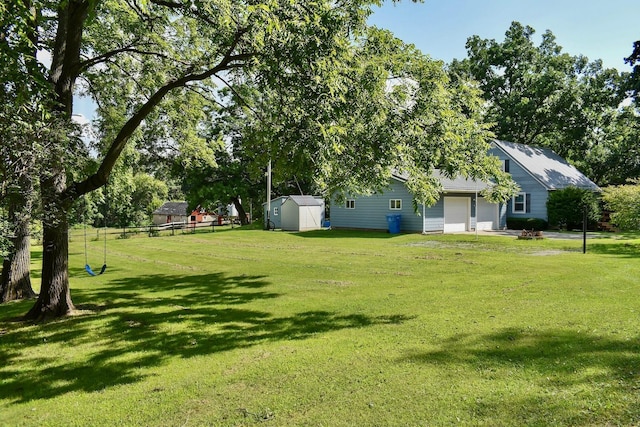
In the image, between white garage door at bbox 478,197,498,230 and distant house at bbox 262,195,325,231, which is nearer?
white garage door at bbox 478,197,498,230

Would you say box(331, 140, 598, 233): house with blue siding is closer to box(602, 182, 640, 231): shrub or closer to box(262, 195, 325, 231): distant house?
box(262, 195, 325, 231): distant house

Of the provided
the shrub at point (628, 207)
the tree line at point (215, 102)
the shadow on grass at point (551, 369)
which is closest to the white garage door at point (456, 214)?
the shrub at point (628, 207)

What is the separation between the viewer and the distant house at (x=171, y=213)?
183 ft

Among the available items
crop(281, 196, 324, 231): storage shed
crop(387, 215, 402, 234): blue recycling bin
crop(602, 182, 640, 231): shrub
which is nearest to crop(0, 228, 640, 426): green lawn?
crop(602, 182, 640, 231): shrub

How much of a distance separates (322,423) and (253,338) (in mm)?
2866

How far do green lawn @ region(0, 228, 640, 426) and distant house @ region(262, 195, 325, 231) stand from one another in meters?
18.1

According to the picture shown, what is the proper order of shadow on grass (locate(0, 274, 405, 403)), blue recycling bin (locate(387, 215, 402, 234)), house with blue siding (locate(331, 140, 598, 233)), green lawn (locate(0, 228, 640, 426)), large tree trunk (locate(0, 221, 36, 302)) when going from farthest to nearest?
blue recycling bin (locate(387, 215, 402, 234)), house with blue siding (locate(331, 140, 598, 233)), large tree trunk (locate(0, 221, 36, 302)), shadow on grass (locate(0, 274, 405, 403)), green lawn (locate(0, 228, 640, 426))

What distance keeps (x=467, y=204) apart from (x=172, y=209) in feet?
143

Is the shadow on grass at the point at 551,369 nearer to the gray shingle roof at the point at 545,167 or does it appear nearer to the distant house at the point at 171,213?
the gray shingle roof at the point at 545,167

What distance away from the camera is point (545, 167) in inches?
1203

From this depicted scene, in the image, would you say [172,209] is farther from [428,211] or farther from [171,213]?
[428,211]

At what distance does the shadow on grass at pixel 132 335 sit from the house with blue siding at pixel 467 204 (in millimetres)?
16657

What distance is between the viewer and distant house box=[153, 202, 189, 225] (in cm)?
5589

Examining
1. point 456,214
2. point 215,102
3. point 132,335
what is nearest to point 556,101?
point 456,214
